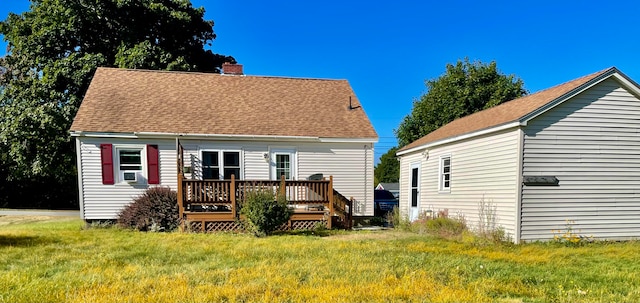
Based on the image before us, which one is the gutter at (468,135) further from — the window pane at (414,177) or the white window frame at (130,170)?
the white window frame at (130,170)

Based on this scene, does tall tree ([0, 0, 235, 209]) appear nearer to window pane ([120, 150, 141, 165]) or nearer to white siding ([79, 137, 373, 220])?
white siding ([79, 137, 373, 220])

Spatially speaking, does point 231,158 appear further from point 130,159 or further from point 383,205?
point 383,205

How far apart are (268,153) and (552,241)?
8596 mm

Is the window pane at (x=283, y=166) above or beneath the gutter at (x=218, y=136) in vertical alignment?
beneath

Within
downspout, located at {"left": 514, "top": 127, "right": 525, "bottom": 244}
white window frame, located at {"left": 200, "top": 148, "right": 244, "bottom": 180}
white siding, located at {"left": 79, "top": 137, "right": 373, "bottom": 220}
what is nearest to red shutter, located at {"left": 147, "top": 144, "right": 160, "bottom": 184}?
Result: white siding, located at {"left": 79, "top": 137, "right": 373, "bottom": 220}

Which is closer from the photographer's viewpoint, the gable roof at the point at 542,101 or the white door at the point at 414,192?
the gable roof at the point at 542,101

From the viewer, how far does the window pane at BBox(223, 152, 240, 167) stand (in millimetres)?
11930

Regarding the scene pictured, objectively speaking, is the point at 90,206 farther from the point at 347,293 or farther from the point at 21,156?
the point at 347,293

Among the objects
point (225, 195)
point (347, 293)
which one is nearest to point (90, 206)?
point (225, 195)

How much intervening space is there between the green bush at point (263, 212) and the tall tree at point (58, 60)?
1132 cm

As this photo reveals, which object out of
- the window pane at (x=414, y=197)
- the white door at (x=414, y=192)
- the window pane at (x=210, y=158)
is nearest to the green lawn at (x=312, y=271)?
the window pane at (x=210, y=158)

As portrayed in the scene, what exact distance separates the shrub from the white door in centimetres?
815

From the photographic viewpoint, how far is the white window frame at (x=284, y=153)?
480 inches

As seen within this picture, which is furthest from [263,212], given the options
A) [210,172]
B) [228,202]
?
[210,172]
